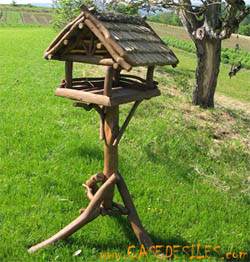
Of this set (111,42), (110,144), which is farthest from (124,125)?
(111,42)

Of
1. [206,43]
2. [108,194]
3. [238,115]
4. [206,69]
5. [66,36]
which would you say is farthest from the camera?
[238,115]

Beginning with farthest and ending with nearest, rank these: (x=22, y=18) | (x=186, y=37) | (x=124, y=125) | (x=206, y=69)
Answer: (x=22, y=18)
(x=186, y=37)
(x=206, y=69)
(x=124, y=125)

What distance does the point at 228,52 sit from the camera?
94.2ft

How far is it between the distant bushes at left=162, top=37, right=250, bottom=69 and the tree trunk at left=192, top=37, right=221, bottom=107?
17.1 meters

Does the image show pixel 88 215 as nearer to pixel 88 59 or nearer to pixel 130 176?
pixel 130 176

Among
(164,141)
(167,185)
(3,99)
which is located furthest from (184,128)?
(3,99)

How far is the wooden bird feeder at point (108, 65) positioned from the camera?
2490 mm

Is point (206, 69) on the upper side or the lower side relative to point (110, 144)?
upper

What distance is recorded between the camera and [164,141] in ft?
18.7

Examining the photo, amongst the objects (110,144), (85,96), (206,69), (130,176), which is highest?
(85,96)

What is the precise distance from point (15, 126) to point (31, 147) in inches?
40.6

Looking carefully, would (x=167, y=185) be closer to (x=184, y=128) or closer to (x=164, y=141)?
(x=164, y=141)

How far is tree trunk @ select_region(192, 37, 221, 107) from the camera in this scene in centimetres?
730

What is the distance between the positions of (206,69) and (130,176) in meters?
4.29
